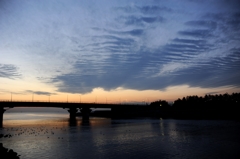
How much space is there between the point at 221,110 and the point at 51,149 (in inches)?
6143

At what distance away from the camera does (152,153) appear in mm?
35031

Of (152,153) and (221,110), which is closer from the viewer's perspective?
(152,153)

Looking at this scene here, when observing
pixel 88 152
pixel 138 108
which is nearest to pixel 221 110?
pixel 138 108

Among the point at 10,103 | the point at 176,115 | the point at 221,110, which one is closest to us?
the point at 10,103

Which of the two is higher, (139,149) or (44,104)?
(44,104)

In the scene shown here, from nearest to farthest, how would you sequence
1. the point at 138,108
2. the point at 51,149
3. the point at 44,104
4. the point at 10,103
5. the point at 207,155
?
the point at 207,155 → the point at 51,149 → the point at 10,103 → the point at 44,104 → the point at 138,108

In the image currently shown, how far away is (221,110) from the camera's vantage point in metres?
164

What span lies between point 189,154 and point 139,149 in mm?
8820

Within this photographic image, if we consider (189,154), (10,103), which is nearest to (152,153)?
(189,154)

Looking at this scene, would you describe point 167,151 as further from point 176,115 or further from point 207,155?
point 176,115

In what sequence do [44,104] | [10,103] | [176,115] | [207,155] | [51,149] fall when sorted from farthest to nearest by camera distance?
[176,115], [44,104], [10,103], [51,149], [207,155]

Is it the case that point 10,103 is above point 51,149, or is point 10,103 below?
above

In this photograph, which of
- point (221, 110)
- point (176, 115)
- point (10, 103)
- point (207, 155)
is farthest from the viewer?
point (176, 115)

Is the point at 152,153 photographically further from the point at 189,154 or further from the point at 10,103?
the point at 10,103
